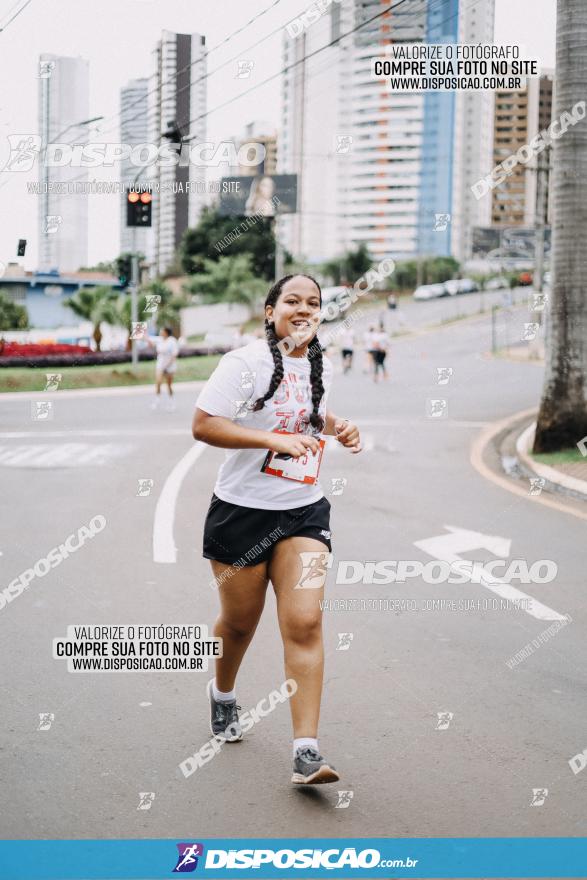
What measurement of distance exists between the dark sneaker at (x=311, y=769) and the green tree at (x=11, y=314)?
12.8 metres

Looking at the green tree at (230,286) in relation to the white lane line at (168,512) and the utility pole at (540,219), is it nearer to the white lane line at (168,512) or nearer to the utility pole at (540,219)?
the utility pole at (540,219)

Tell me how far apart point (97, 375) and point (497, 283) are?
50.1 m

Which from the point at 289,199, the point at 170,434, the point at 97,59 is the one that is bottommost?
the point at 170,434

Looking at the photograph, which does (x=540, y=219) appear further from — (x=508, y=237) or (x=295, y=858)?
(x=295, y=858)

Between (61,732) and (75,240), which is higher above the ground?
(75,240)

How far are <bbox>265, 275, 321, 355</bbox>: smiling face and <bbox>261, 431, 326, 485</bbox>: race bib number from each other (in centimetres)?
36

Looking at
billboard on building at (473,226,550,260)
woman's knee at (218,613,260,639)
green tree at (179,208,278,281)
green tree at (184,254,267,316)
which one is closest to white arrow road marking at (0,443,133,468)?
woman's knee at (218,613,260,639)

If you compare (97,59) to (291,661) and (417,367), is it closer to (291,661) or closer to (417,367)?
(291,661)

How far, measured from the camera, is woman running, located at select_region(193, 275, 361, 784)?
375 cm

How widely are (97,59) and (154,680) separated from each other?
13.7 feet

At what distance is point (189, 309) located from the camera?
1957 inches

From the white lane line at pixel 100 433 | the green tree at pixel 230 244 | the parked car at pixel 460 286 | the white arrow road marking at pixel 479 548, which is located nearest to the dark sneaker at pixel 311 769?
the white arrow road marking at pixel 479 548

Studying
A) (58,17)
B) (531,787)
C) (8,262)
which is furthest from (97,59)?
(531,787)

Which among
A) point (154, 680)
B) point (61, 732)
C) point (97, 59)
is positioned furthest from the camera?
point (97, 59)
